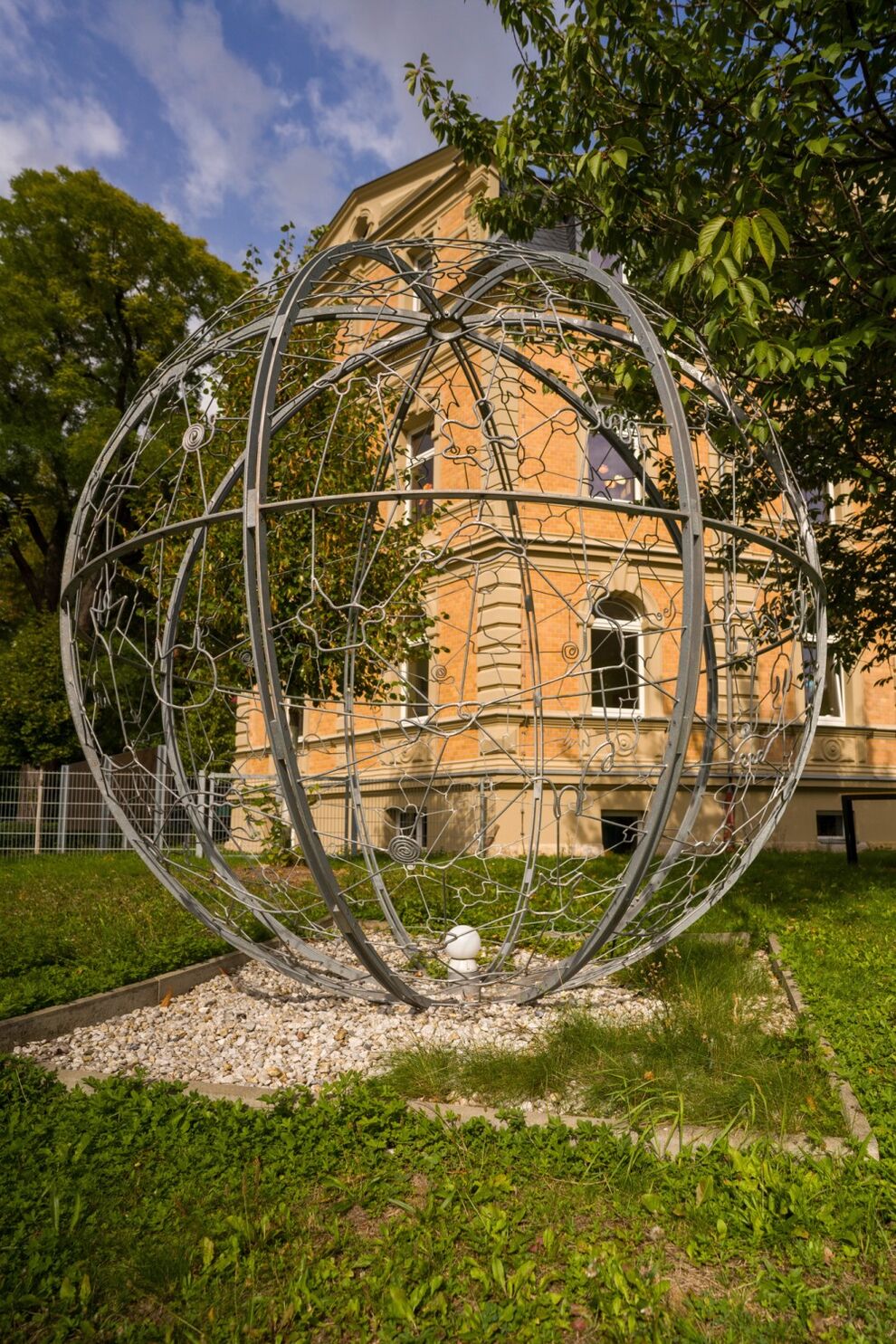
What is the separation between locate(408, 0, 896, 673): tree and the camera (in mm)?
4594

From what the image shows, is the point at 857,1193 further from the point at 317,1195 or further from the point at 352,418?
the point at 352,418

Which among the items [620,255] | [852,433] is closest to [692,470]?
[620,255]

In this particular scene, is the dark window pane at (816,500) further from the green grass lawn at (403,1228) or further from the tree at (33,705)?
the tree at (33,705)

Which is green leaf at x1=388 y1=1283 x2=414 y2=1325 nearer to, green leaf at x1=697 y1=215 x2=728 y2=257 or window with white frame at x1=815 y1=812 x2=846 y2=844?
green leaf at x1=697 y1=215 x2=728 y2=257

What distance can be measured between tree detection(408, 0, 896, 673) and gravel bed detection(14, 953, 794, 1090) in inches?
128

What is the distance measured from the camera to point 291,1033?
4.50 metres

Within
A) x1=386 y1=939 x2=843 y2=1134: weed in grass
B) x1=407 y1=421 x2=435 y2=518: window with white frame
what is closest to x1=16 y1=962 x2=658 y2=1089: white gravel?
x1=386 y1=939 x2=843 y2=1134: weed in grass

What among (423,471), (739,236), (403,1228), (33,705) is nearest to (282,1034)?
(403,1228)

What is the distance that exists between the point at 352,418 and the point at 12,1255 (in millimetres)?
7479

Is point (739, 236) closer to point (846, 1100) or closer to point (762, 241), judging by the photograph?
point (762, 241)

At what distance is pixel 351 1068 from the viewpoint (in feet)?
12.8

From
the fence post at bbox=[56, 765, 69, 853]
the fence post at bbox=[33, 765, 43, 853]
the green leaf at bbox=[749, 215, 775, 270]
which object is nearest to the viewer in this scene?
the green leaf at bbox=[749, 215, 775, 270]

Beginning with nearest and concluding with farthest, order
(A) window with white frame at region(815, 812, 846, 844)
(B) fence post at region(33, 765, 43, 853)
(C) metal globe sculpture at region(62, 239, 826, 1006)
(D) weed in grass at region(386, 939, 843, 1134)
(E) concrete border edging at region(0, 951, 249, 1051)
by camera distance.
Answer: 1. (D) weed in grass at region(386, 939, 843, 1134)
2. (C) metal globe sculpture at region(62, 239, 826, 1006)
3. (E) concrete border edging at region(0, 951, 249, 1051)
4. (B) fence post at region(33, 765, 43, 853)
5. (A) window with white frame at region(815, 812, 846, 844)

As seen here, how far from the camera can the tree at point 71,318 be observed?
722 inches
